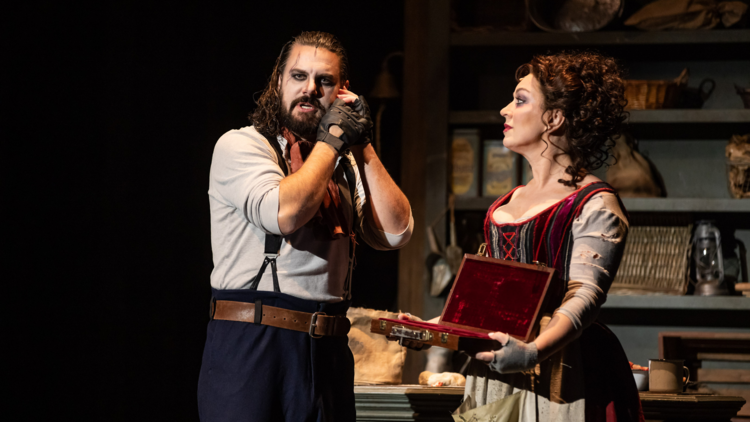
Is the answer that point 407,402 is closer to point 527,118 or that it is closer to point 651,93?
point 527,118

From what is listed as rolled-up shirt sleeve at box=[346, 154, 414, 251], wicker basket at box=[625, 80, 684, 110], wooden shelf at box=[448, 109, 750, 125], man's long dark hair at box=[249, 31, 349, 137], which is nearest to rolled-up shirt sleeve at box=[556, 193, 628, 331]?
rolled-up shirt sleeve at box=[346, 154, 414, 251]

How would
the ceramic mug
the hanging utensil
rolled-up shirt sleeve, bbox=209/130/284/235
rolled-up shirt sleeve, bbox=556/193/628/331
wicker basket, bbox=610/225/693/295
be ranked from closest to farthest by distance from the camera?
rolled-up shirt sleeve, bbox=556/193/628/331, rolled-up shirt sleeve, bbox=209/130/284/235, the ceramic mug, wicker basket, bbox=610/225/693/295, the hanging utensil

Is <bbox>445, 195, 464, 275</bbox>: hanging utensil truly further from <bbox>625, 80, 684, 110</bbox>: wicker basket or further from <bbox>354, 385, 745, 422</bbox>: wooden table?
<bbox>354, 385, 745, 422</bbox>: wooden table

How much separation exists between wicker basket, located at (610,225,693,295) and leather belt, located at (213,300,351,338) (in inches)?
80.5

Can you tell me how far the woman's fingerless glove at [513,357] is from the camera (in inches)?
52.3

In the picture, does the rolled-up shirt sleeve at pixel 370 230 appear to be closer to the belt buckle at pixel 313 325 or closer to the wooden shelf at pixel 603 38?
the belt buckle at pixel 313 325

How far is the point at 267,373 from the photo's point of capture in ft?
5.27

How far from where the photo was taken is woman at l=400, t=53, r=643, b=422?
4.75 ft

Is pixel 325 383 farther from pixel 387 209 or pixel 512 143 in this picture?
pixel 512 143

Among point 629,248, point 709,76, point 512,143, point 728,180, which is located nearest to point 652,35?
point 709,76

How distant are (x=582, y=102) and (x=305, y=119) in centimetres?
66

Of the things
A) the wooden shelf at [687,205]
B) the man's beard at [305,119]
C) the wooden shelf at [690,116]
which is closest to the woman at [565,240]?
the man's beard at [305,119]

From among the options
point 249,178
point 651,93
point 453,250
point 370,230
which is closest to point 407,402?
point 370,230

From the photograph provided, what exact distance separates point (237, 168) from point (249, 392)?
513mm
